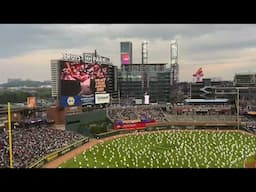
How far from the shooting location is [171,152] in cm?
1267

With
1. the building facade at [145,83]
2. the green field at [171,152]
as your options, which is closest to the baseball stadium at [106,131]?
the green field at [171,152]

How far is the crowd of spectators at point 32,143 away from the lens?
32.9 ft

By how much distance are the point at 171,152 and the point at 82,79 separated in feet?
17.0

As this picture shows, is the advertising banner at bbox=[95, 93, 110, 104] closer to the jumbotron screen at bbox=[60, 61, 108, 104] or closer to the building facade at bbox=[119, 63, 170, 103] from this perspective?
the jumbotron screen at bbox=[60, 61, 108, 104]

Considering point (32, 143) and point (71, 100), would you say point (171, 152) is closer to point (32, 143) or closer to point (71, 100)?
point (32, 143)

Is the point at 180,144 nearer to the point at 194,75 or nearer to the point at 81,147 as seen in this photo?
the point at 81,147

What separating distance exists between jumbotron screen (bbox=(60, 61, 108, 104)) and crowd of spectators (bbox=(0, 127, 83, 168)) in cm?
174

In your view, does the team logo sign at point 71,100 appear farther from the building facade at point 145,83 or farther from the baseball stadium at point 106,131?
the building facade at point 145,83

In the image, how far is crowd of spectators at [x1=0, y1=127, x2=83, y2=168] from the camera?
32.9ft

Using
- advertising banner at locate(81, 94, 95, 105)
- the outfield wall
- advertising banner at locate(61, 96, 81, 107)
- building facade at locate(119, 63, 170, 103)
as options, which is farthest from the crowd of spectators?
building facade at locate(119, 63, 170, 103)
